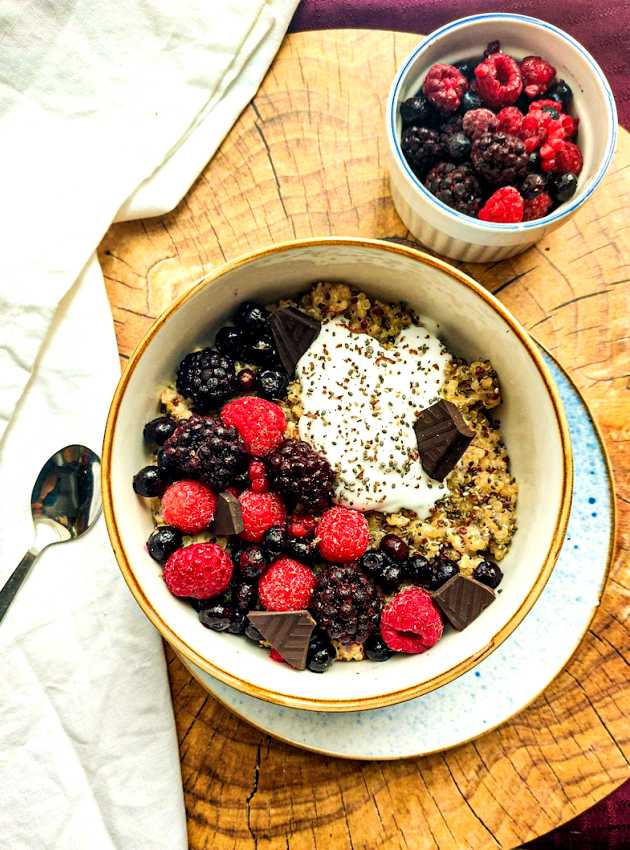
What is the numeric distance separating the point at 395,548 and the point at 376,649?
25 cm

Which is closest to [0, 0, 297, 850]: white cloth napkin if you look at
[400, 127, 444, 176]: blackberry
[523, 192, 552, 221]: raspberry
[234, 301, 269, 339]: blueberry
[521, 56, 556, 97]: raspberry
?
[234, 301, 269, 339]: blueberry

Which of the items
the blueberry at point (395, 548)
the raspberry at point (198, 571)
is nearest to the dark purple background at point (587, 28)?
the blueberry at point (395, 548)

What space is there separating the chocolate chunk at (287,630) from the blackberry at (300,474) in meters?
0.28

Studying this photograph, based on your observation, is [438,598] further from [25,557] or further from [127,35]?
[127,35]

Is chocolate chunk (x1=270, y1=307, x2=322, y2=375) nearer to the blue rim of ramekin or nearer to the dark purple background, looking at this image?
the blue rim of ramekin

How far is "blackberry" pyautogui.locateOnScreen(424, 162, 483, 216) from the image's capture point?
2000 mm

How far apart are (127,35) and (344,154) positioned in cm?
69

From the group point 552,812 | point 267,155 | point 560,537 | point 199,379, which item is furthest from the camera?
point 267,155

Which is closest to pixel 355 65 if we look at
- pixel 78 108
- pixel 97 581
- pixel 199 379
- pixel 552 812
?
pixel 78 108

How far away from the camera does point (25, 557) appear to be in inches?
82.6

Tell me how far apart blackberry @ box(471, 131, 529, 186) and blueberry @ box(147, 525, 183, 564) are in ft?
4.01

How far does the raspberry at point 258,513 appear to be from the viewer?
185cm

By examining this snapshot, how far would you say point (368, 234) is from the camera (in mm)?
2223

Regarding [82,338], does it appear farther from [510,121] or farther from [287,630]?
[510,121]
